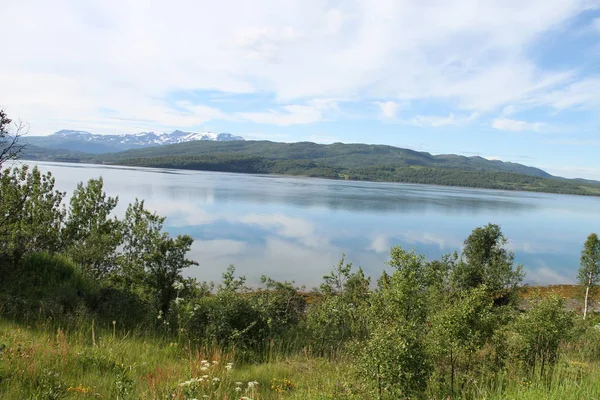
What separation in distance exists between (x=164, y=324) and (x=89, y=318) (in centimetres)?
140

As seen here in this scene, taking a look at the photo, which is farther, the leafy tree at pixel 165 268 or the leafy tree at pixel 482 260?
the leafy tree at pixel 482 260

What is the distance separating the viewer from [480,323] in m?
5.10

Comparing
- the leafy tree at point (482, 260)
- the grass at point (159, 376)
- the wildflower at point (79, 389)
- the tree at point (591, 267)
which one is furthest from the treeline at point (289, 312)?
the tree at point (591, 267)

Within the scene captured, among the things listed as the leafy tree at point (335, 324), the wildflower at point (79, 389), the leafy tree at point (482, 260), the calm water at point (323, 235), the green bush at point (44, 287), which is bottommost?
the calm water at point (323, 235)

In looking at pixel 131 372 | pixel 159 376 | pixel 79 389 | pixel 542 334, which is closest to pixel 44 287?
pixel 131 372

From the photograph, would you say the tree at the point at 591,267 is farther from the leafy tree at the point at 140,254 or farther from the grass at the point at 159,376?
the leafy tree at the point at 140,254

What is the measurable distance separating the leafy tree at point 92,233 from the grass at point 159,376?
5745 mm

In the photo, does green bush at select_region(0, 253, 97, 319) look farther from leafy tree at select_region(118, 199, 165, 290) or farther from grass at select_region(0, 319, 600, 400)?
leafy tree at select_region(118, 199, 165, 290)

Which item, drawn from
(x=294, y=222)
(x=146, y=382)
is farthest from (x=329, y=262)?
(x=146, y=382)

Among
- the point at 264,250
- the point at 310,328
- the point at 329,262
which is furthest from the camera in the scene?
the point at 264,250

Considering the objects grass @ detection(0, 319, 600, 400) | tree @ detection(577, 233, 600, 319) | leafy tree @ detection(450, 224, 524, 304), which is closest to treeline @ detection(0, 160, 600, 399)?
grass @ detection(0, 319, 600, 400)

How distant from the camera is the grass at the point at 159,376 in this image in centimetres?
420

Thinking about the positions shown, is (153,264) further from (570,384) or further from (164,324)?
(570,384)

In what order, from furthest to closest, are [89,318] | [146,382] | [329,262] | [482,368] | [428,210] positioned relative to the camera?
[428,210] < [329,262] < [89,318] < [482,368] < [146,382]
